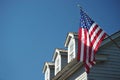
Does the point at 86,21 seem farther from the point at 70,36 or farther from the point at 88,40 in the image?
the point at 70,36

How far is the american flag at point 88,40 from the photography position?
631 inches

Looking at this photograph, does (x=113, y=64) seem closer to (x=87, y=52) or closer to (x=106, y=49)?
(x=106, y=49)

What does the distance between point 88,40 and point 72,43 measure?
765cm

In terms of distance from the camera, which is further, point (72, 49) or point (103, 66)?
point (72, 49)

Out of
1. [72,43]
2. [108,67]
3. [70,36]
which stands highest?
[70,36]

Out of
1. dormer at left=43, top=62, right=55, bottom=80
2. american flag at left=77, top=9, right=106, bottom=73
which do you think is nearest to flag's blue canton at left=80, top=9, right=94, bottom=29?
american flag at left=77, top=9, right=106, bottom=73

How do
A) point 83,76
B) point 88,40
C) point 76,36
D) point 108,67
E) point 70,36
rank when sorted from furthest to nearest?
point 70,36, point 76,36, point 108,67, point 83,76, point 88,40

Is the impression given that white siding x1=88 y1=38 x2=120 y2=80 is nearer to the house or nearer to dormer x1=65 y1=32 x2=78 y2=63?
the house

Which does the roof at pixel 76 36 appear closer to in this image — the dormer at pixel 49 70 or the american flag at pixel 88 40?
the american flag at pixel 88 40

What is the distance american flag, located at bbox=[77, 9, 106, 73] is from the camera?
1603cm

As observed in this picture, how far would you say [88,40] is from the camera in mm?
16266

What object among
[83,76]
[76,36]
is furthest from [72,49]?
[83,76]

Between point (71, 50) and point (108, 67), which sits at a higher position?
point (71, 50)

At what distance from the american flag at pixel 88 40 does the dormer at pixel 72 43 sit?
661cm
